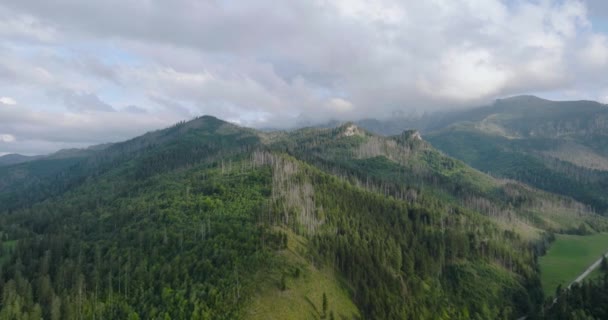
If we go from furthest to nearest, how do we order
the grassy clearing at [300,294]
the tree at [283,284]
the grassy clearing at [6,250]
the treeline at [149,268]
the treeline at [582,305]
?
the grassy clearing at [6,250] < the treeline at [582,305] < the tree at [283,284] < the grassy clearing at [300,294] < the treeline at [149,268]

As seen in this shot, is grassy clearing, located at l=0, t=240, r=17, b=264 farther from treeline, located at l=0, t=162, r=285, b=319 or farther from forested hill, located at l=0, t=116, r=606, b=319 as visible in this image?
treeline, located at l=0, t=162, r=285, b=319

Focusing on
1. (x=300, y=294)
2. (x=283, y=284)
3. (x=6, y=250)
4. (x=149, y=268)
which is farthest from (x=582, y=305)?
(x=6, y=250)

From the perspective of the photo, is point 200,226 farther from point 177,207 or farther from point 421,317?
point 421,317

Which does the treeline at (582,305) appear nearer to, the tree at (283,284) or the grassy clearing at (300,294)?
the grassy clearing at (300,294)

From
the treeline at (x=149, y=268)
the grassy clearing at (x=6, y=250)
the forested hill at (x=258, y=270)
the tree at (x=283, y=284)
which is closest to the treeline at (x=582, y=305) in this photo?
the forested hill at (x=258, y=270)

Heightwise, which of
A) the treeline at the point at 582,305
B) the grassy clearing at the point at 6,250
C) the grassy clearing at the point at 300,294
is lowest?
the treeline at the point at 582,305

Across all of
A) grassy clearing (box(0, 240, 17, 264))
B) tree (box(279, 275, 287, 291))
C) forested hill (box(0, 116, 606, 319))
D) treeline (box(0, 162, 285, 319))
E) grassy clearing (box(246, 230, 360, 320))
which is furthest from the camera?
grassy clearing (box(0, 240, 17, 264))

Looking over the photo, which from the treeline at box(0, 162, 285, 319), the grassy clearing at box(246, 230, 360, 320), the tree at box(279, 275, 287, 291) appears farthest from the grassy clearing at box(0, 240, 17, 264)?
the tree at box(279, 275, 287, 291)

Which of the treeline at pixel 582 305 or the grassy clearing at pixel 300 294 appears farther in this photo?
the treeline at pixel 582 305

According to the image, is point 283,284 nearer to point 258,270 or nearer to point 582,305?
point 258,270
